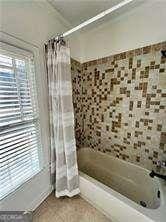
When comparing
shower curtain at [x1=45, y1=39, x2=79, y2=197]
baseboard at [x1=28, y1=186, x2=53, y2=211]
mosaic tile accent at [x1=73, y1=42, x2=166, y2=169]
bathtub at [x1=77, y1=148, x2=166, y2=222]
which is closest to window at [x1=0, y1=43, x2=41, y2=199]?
shower curtain at [x1=45, y1=39, x2=79, y2=197]

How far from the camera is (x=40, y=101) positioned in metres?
1.53

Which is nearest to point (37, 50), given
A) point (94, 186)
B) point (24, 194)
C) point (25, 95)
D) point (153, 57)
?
point (25, 95)

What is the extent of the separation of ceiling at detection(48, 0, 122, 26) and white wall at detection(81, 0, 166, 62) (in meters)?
0.26

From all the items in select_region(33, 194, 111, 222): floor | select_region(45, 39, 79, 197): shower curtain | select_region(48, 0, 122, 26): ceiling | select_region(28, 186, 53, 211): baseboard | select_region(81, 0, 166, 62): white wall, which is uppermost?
select_region(48, 0, 122, 26): ceiling

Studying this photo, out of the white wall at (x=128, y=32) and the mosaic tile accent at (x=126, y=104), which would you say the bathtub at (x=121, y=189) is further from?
the white wall at (x=128, y=32)

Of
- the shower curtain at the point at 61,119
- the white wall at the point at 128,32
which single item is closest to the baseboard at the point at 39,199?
the shower curtain at the point at 61,119

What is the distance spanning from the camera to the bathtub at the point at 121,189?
1191 mm

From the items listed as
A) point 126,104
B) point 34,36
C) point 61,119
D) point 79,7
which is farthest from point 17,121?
point 79,7

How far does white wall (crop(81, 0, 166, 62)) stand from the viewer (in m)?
1.57

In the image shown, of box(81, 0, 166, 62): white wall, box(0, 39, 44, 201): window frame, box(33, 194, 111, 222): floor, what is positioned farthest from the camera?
box(81, 0, 166, 62): white wall

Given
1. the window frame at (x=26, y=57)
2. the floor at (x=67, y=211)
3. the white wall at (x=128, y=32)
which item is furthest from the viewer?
the white wall at (x=128, y=32)

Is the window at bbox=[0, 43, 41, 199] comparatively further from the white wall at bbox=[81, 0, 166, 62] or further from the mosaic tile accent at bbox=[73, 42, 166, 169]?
the white wall at bbox=[81, 0, 166, 62]

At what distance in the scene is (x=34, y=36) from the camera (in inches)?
55.6

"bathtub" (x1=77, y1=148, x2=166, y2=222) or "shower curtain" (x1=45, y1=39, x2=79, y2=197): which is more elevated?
"shower curtain" (x1=45, y1=39, x2=79, y2=197)
